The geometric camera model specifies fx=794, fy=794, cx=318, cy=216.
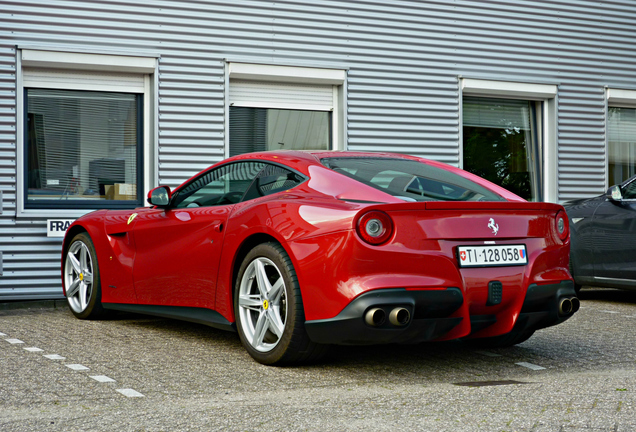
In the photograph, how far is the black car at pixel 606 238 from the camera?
26.5 ft

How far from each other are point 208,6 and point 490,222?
5.89m

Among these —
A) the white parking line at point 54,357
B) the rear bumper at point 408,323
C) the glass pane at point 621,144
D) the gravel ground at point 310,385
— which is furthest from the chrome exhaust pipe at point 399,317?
the glass pane at point 621,144

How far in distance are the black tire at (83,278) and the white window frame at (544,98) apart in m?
5.56

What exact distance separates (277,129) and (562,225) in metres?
5.54

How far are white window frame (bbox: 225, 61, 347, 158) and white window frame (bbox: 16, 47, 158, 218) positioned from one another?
877mm

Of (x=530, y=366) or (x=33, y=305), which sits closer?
(x=530, y=366)

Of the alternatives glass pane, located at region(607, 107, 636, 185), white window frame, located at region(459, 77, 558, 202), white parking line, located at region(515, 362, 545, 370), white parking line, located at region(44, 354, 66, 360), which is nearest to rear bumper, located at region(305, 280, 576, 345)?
white parking line, located at region(515, 362, 545, 370)

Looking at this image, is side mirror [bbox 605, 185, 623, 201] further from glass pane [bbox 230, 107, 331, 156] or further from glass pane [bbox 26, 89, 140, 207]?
glass pane [bbox 26, 89, 140, 207]

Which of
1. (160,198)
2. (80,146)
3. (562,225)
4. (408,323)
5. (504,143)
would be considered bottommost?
(408,323)

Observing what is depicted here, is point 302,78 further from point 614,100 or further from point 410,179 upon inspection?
point 410,179

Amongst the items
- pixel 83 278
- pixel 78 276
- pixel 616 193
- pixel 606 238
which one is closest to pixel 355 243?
pixel 83 278

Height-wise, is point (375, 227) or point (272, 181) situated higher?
point (272, 181)

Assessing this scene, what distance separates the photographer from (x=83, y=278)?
6.91 meters

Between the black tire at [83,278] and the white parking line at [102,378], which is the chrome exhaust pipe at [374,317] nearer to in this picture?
the white parking line at [102,378]
